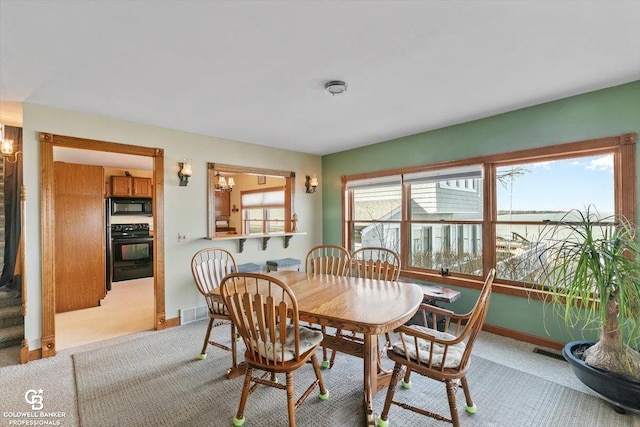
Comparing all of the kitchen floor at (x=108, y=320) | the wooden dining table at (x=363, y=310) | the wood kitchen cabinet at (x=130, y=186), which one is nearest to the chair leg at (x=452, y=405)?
the wooden dining table at (x=363, y=310)

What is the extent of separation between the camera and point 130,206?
6648 millimetres

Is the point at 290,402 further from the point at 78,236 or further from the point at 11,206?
the point at 78,236

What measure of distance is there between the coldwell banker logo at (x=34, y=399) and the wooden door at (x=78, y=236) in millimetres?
2480

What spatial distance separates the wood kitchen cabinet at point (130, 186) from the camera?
6.56 metres

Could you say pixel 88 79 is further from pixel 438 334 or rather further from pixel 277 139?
pixel 438 334

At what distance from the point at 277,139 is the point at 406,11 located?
3.01 m

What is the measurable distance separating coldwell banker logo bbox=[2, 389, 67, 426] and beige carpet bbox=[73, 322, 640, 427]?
0.13 metres

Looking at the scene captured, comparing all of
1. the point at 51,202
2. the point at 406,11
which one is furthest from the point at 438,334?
the point at 51,202

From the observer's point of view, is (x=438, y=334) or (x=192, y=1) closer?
(x=192, y=1)

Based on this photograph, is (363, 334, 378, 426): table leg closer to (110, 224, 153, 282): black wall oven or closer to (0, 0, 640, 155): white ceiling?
(0, 0, 640, 155): white ceiling

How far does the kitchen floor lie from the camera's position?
11.6 ft

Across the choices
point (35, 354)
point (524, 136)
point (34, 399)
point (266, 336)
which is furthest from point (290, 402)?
point (524, 136)

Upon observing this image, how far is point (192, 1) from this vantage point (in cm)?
158

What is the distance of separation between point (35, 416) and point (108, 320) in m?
2.13
